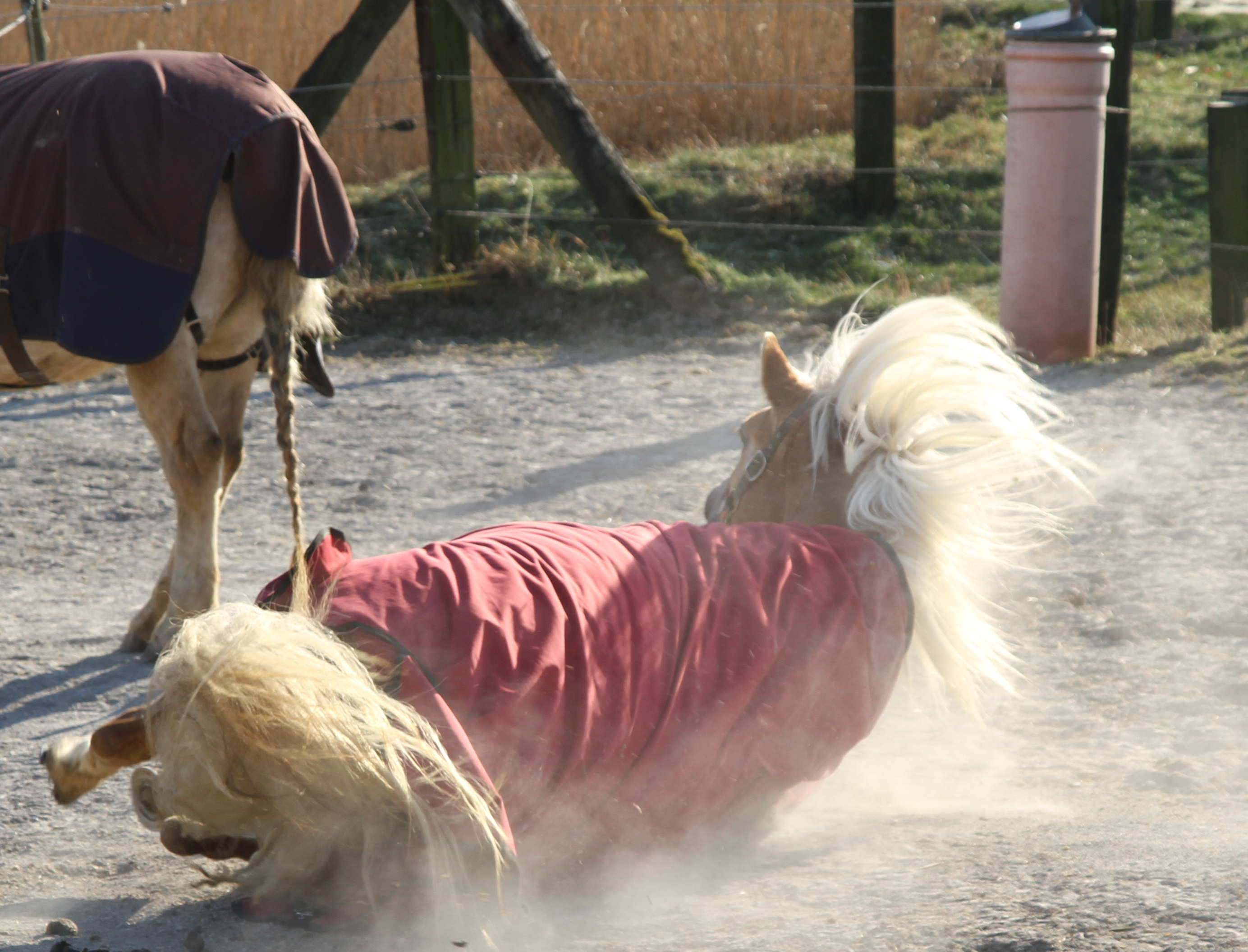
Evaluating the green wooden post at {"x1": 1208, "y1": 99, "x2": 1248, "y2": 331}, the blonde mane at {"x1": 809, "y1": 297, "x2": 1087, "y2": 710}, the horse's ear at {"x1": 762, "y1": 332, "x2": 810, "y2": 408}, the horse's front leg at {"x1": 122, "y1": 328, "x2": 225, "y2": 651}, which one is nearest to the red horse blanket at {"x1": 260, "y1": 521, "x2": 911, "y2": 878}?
the blonde mane at {"x1": 809, "y1": 297, "x2": 1087, "y2": 710}

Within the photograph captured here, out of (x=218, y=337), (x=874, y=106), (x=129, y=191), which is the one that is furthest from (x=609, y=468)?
(x=874, y=106)

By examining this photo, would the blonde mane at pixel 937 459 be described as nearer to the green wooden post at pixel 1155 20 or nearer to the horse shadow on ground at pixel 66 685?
the horse shadow on ground at pixel 66 685

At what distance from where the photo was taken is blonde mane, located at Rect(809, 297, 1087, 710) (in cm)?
265

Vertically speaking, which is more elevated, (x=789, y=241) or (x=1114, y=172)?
(x=1114, y=172)

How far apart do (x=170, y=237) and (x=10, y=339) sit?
49 centimetres

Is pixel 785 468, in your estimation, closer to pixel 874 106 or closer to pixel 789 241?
pixel 789 241

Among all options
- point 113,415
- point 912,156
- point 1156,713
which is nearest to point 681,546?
point 1156,713

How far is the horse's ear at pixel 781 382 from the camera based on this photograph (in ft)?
9.47

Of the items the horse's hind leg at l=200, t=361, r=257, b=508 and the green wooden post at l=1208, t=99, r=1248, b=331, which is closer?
the horse's hind leg at l=200, t=361, r=257, b=508

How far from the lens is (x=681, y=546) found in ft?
8.08

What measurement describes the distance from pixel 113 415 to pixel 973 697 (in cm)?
448

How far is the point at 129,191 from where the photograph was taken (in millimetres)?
3055

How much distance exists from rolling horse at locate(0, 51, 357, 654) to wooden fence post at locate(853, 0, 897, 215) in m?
5.59

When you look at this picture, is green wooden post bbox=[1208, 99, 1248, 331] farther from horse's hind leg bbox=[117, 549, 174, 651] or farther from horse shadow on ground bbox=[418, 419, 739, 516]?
horse's hind leg bbox=[117, 549, 174, 651]
